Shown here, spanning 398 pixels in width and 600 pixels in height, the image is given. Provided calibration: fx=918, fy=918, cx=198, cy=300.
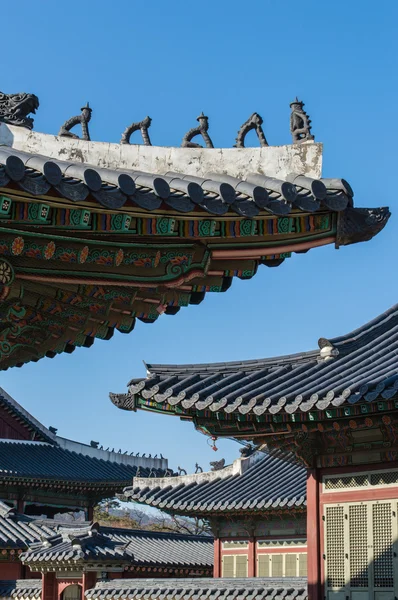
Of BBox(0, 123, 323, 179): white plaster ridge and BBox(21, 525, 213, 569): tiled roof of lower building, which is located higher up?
BBox(0, 123, 323, 179): white plaster ridge

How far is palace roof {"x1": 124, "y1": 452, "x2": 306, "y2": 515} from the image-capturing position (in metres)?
20.9

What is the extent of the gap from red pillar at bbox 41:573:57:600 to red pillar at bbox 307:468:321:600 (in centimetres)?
1040

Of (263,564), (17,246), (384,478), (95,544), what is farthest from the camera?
(263,564)

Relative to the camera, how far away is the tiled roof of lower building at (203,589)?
1538cm

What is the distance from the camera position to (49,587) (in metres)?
21.4

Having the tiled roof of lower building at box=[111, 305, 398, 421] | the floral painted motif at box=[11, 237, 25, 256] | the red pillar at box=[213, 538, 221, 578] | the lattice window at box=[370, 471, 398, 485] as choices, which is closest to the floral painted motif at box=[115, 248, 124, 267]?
the floral painted motif at box=[11, 237, 25, 256]

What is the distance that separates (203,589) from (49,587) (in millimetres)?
5370

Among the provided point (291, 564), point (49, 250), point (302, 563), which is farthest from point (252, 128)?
point (291, 564)

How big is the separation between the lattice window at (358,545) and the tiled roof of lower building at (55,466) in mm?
16679

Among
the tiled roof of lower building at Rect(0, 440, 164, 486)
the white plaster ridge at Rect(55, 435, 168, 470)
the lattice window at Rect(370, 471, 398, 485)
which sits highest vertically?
the white plaster ridge at Rect(55, 435, 168, 470)

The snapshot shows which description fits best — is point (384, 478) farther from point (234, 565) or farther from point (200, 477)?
point (200, 477)

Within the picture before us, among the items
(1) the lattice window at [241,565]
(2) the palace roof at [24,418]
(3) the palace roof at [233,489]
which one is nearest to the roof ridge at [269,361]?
(3) the palace roof at [233,489]

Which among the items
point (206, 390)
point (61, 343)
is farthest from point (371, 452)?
point (61, 343)

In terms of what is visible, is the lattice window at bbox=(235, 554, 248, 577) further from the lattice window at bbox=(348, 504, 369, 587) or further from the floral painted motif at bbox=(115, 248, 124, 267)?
the floral painted motif at bbox=(115, 248, 124, 267)
